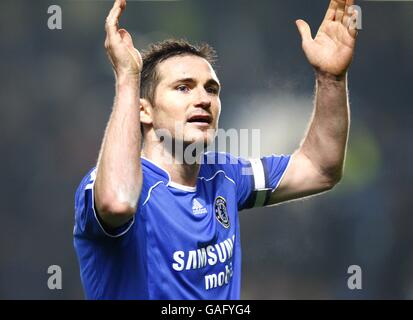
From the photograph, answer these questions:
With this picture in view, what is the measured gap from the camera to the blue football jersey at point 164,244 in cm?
243

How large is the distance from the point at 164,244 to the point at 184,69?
0.85 metres

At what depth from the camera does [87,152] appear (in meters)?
5.91

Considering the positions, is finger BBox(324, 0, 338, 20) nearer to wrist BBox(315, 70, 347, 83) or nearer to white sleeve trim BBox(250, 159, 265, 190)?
wrist BBox(315, 70, 347, 83)

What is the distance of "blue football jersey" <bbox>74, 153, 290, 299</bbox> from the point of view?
7.98 ft

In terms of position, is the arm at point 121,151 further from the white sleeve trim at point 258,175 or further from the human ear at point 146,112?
the white sleeve trim at point 258,175

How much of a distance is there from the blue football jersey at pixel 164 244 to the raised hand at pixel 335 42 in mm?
761

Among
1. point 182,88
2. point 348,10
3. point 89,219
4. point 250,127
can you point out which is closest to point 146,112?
point 182,88

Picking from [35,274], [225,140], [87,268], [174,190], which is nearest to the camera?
[87,268]

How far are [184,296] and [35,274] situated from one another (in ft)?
10.9

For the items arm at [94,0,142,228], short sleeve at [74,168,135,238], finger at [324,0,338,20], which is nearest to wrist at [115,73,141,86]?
arm at [94,0,142,228]

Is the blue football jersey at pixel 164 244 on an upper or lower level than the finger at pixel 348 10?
lower

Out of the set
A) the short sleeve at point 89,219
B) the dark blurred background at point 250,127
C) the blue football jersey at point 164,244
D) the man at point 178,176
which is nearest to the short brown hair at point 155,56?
the man at point 178,176
